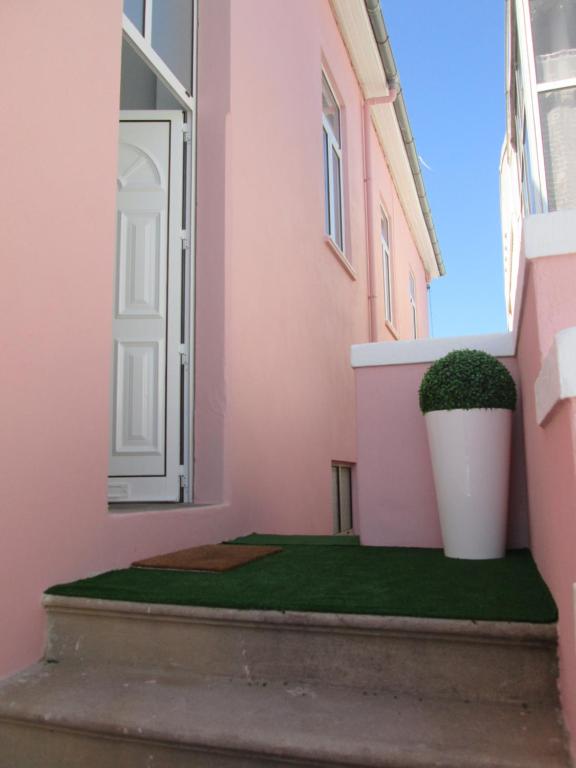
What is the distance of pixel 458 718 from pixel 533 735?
18 cm

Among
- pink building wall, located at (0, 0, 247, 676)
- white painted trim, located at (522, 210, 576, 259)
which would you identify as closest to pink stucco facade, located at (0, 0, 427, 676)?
pink building wall, located at (0, 0, 247, 676)

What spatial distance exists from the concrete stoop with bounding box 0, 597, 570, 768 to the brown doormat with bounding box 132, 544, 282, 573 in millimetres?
525

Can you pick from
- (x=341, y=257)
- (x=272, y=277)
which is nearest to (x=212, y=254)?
(x=272, y=277)

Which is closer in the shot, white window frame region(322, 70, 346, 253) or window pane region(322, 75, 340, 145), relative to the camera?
white window frame region(322, 70, 346, 253)

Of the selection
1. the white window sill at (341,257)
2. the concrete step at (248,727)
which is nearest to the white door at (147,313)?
the concrete step at (248,727)

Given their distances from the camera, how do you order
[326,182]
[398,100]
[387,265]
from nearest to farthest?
[326,182] → [398,100] → [387,265]

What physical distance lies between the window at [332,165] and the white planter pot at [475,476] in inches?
161

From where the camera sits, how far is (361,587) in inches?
83.4

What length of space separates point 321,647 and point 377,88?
764 centimetres

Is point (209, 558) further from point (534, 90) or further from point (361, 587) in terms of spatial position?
point (534, 90)

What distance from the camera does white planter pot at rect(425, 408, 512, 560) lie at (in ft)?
8.43

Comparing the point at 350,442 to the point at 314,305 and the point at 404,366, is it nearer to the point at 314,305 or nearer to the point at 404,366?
the point at 314,305

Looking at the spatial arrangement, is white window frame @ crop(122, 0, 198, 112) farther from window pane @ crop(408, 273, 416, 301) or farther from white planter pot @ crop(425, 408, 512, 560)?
window pane @ crop(408, 273, 416, 301)

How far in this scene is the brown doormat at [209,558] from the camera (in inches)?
99.4
